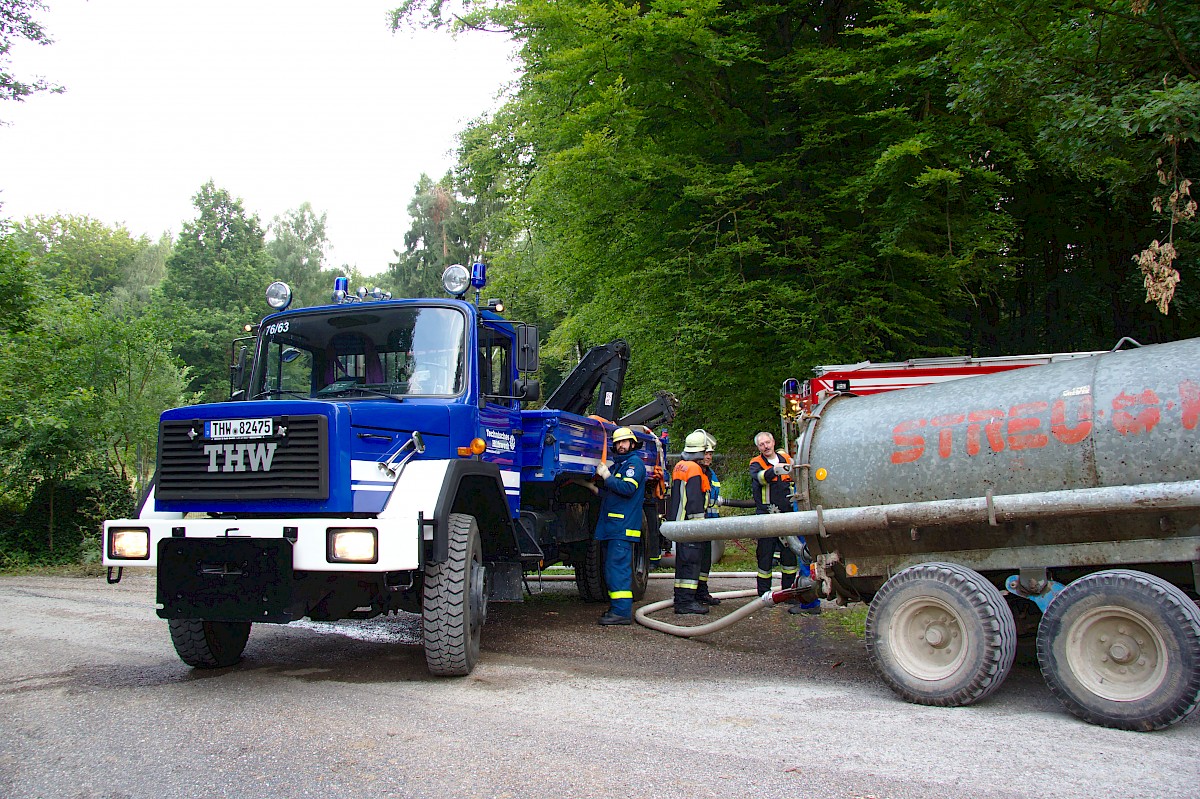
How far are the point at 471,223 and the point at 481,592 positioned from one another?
43811 mm

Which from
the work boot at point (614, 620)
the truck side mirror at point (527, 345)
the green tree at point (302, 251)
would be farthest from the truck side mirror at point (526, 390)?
the green tree at point (302, 251)

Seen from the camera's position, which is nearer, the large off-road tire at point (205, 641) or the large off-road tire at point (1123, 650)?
the large off-road tire at point (1123, 650)

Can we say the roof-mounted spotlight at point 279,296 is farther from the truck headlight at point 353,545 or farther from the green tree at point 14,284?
the green tree at point 14,284

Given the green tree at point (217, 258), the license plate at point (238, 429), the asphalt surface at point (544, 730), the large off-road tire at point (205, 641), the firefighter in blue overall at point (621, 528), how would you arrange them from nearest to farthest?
the asphalt surface at point (544, 730)
the license plate at point (238, 429)
the large off-road tire at point (205, 641)
the firefighter in blue overall at point (621, 528)
the green tree at point (217, 258)

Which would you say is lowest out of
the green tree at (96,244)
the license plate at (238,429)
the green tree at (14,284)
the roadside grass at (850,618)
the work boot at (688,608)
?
the roadside grass at (850,618)

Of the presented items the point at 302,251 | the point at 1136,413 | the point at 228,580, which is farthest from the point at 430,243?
the point at 1136,413

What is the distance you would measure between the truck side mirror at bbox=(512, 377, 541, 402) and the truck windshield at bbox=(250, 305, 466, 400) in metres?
0.66

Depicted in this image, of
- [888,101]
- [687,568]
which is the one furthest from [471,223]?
[687,568]

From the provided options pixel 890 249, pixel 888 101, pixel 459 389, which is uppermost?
pixel 888 101

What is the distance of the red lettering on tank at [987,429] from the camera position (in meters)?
5.57

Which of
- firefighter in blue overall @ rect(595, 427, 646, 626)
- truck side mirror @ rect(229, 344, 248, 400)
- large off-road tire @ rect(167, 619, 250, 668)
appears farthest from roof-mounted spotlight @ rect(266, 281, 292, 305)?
firefighter in blue overall @ rect(595, 427, 646, 626)

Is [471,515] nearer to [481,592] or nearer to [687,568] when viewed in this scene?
[481,592]

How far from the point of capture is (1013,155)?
12766 millimetres

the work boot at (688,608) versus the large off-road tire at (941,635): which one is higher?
the large off-road tire at (941,635)
